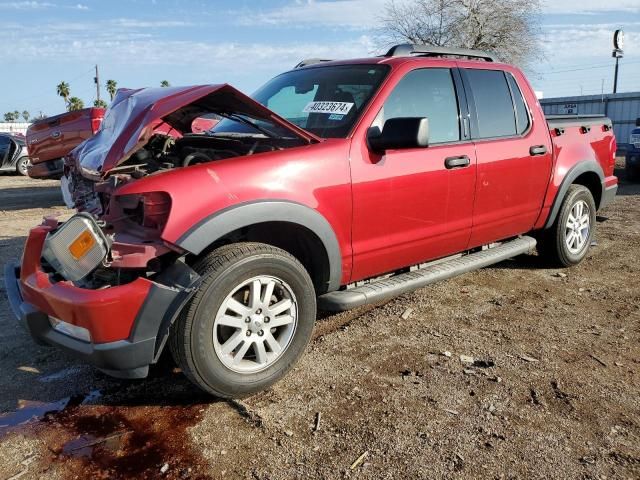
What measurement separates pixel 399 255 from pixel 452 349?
0.72 metres

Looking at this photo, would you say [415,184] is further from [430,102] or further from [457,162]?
[430,102]

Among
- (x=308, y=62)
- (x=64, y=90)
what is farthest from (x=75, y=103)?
(x=308, y=62)

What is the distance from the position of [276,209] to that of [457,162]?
5.25ft

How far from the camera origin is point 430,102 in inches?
166

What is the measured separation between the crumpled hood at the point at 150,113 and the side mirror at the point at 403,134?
42 cm

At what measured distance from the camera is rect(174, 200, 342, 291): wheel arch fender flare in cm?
293

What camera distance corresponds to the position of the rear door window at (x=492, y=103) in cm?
454

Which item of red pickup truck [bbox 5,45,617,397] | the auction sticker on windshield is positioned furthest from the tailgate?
the auction sticker on windshield

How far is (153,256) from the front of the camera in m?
2.85

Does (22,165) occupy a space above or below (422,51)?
below

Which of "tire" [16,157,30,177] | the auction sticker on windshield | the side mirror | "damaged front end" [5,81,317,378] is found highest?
the auction sticker on windshield

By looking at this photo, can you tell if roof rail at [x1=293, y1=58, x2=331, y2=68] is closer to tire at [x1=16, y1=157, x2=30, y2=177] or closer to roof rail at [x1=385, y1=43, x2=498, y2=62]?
roof rail at [x1=385, y1=43, x2=498, y2=62]

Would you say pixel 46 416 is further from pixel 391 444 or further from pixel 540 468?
pixel 540 468

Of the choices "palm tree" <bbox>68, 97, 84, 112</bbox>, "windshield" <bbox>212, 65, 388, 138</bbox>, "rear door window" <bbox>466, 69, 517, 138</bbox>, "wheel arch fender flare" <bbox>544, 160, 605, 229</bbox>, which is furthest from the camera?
"palm tree" <bbox>68, 97, 84, 112</bbox>
